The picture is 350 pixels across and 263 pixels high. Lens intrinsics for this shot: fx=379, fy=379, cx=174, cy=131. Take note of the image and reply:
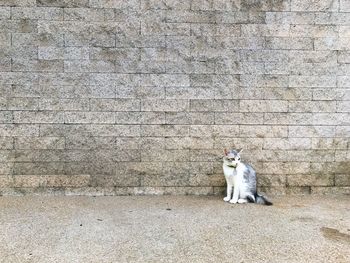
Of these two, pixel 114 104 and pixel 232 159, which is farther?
pixel 114 104

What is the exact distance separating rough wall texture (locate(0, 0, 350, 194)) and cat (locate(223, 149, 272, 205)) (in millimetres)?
301

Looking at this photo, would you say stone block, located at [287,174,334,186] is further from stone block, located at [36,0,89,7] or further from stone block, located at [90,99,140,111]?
stone block, located at [36,0,89,7]

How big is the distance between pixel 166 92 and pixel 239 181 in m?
1.27

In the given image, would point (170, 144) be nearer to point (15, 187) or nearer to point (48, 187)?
point (48, 187)

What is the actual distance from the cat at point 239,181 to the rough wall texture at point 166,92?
0.99 ft

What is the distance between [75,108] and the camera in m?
4.23

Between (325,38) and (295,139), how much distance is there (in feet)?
3.88

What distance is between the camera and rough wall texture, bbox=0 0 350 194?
165 inches

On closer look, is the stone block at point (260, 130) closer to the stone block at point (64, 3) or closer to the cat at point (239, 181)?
the cat at point (239, 181)

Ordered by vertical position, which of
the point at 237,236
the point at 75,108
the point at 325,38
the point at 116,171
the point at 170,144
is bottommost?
the point at 237,236

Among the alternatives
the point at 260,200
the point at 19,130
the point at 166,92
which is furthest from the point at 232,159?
the point at 19,130

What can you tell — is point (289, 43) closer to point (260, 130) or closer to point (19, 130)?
point (260, 130)

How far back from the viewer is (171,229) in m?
3.28

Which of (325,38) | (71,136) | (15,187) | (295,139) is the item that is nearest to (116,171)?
(71,136)
